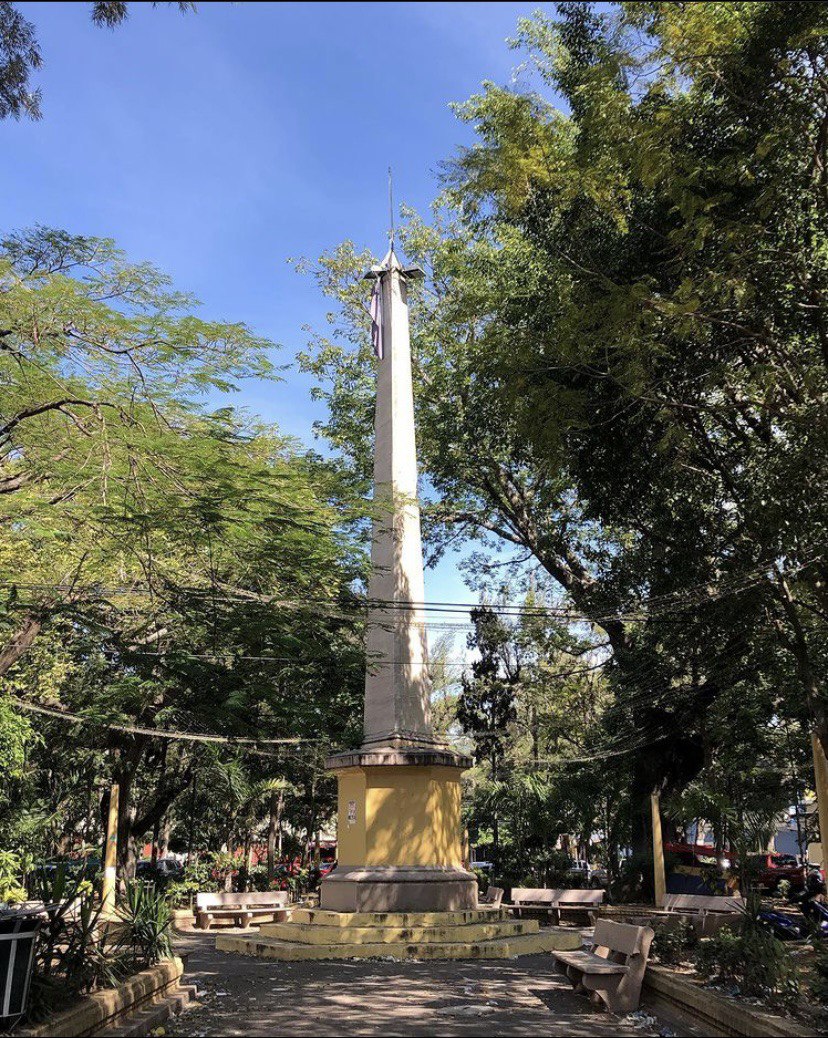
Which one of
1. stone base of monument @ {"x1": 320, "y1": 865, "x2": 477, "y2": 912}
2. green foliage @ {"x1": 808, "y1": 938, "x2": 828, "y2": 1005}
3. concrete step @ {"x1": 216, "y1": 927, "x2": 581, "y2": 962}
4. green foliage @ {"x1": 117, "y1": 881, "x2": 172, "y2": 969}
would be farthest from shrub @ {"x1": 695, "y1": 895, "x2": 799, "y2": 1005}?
stone base of monument @ {"x1": 320, "y1": 865, "x2": 477, "y2": 912}

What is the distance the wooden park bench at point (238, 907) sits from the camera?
63.2ft

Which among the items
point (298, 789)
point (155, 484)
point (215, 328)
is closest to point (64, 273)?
point (215, 328)

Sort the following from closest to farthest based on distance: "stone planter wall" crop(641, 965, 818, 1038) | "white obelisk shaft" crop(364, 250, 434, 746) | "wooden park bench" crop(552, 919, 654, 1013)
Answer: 1. "stone planter wall" crop(641, 965, 818, 1038)
2. "wooden park bench" crop(552, 919, 654, 1013)
3. "white obelisk shaft" crop(364, 250, 434, 746)

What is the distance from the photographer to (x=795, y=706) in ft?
67.5

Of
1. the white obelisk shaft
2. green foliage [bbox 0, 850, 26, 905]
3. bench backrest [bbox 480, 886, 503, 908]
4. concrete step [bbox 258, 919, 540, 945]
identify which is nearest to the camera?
green foliage [bbox 0, 850, 26, 905]

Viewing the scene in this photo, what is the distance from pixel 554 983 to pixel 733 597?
7706mm

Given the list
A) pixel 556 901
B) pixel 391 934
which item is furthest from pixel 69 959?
pixel 556 901

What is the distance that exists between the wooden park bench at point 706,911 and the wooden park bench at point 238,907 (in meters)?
8.25

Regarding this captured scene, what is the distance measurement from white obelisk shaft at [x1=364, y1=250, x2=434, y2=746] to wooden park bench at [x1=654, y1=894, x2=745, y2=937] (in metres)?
4.97

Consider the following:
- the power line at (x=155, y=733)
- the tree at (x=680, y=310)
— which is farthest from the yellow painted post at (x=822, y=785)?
the power line at (x=155, y=733)

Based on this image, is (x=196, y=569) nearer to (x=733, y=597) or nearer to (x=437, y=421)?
(x=437, y=421)

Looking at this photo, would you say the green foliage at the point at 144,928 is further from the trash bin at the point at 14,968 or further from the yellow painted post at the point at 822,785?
the yellow painted post at the point at 822,785

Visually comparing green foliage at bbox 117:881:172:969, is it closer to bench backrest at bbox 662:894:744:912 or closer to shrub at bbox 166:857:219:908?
bench backrest at bbox 662:894:744:912

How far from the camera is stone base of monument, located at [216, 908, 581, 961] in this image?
1284 cm
